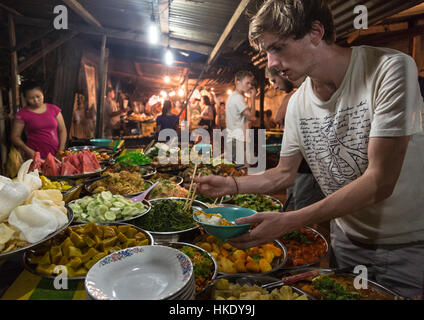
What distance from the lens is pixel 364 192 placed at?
145 centimetres

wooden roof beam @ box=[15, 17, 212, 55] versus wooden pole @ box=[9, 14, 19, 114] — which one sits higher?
wooden roof beam @ box=[15, 17, 212, 55]

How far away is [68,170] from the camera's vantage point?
289 centimetres

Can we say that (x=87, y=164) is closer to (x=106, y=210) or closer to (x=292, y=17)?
(x=106, y=210)

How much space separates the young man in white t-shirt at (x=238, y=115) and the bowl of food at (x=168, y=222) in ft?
14.4

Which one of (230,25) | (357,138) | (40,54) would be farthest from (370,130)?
(40,54)

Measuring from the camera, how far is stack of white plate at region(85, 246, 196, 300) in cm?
107

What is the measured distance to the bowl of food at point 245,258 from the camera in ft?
5.61

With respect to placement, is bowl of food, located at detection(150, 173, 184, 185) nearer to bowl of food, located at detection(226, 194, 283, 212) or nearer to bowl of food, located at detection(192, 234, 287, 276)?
bowl of food, located at detection(226, 194, 283, 212)

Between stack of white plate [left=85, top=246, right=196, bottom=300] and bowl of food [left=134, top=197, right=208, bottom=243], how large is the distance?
592mm

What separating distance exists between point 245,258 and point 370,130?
44.9 inches

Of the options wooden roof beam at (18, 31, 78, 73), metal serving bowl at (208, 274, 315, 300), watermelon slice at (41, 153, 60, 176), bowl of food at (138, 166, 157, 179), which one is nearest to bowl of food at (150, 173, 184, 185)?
bowl of food at (138, 166, 157, 179)

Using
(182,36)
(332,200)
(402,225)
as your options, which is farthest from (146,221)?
(182,36)

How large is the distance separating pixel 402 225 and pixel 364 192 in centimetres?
53
